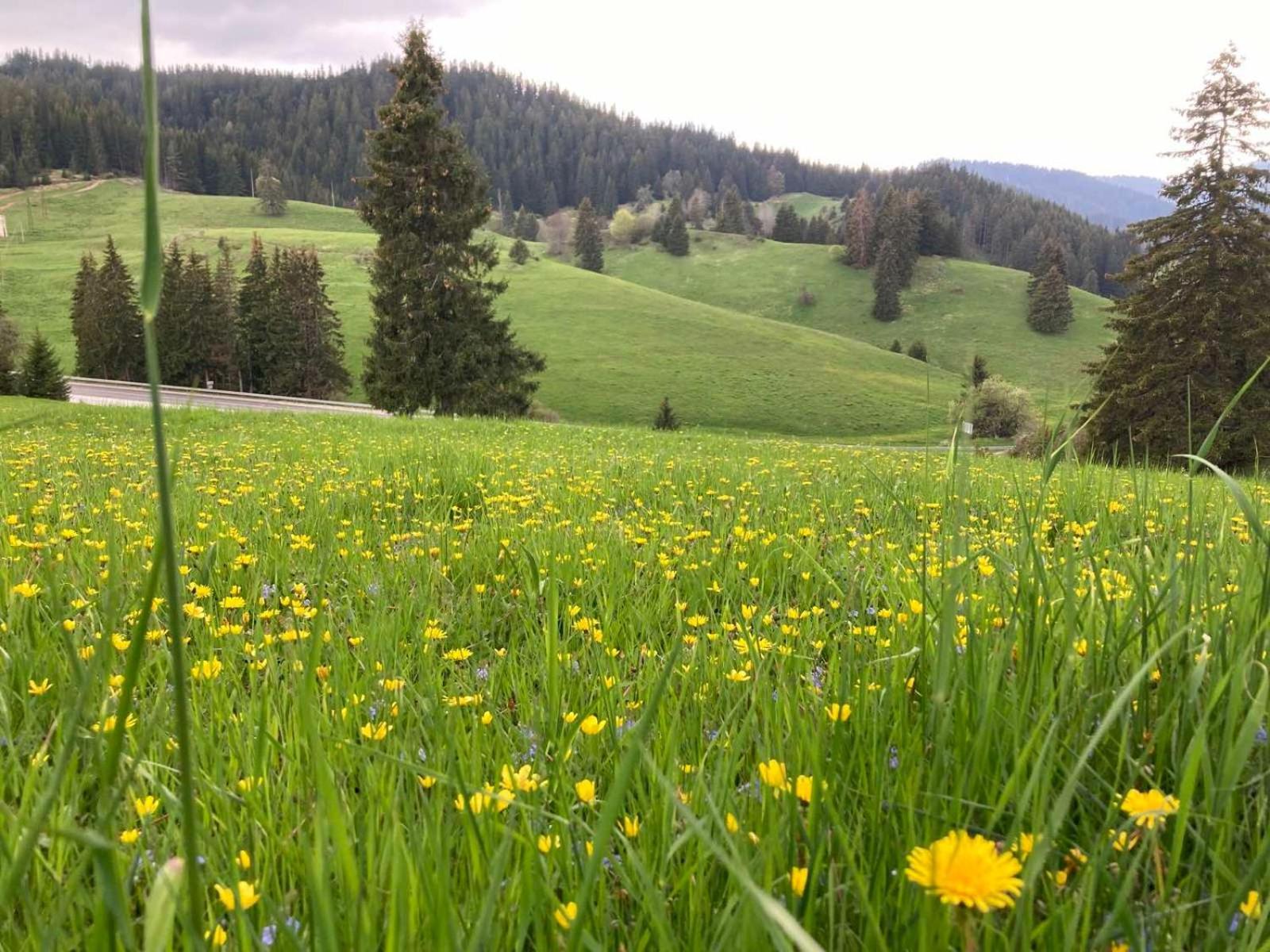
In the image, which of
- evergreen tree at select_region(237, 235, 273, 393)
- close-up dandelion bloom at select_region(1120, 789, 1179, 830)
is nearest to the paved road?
evergreen tree at select_region(237, 235, 273, 393)

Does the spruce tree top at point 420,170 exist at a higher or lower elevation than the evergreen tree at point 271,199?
lower

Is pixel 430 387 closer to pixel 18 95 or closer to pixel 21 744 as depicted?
pixel 21 744

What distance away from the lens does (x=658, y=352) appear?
2761 inches

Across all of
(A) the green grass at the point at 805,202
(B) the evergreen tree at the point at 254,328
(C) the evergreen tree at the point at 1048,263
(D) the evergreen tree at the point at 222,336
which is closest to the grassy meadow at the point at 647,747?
(B) the evergreen tree at the point at 254,328

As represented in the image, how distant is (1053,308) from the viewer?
9150 cm

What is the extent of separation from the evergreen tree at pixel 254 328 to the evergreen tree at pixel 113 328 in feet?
23.0

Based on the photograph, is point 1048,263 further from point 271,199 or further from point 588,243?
point 271,199

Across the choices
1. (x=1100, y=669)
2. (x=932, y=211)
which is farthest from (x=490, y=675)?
(x=932, y=211)

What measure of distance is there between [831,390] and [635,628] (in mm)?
65838

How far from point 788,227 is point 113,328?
10547 cm

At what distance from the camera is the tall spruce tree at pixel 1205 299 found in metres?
23.1

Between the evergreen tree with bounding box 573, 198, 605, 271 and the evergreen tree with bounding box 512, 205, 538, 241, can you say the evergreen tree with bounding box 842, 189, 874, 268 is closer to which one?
the evergreen tree with bounding box 573, 198, 605, 271

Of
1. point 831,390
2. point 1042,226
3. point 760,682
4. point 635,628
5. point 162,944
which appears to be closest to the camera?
point 162,944

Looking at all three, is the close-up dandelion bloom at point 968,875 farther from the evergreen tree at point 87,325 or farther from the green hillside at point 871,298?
the green hillside at point 871,298
